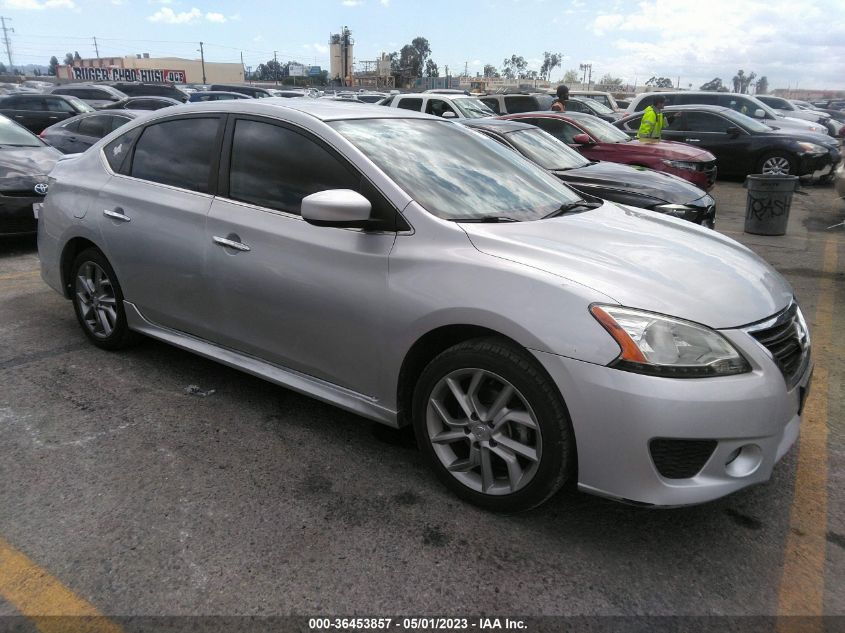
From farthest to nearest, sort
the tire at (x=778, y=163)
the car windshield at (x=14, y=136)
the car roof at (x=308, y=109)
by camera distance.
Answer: the tire at (x=778, y=163) < the car windshield at (x=14, y=136) < the car roof at (x=308, y=109)

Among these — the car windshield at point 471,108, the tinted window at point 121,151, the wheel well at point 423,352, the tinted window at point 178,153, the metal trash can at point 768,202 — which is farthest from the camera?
the car windshield at point 471,108

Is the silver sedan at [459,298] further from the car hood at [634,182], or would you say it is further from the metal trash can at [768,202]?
the metal trash can at [768,202]

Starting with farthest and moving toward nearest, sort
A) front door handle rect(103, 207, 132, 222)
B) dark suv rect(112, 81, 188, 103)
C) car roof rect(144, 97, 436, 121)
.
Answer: dark suv rect(112, 81, 188, 103), front door handle rect(103, 207, 132, 222), car roof rect(144, 97, 436, 121)

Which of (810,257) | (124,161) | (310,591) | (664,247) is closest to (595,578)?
(310,591)

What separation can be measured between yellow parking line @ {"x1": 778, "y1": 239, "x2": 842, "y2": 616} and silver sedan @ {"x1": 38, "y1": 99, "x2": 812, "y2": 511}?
15.5 inches

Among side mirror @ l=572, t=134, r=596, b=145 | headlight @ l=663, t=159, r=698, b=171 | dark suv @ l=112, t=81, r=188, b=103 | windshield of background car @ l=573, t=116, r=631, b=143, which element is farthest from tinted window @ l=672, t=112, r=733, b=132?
dark suv @ l=112, t=81, r=188, b=103

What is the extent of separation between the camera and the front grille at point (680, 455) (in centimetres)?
236

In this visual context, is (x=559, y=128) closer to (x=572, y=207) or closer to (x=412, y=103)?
(x=412, y=103)

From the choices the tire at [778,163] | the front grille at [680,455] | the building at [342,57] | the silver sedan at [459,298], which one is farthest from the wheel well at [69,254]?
the building at [342,57]

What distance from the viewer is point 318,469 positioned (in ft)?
10.3

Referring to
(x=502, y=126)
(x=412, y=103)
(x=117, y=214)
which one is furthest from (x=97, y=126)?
(x=117, y=214)

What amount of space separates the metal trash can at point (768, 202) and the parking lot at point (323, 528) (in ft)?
18.8

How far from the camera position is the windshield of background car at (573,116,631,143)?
10180 mm

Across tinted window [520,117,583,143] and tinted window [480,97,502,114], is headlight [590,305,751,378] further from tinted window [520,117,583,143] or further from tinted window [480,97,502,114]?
tinted window [480,97,502,114]
